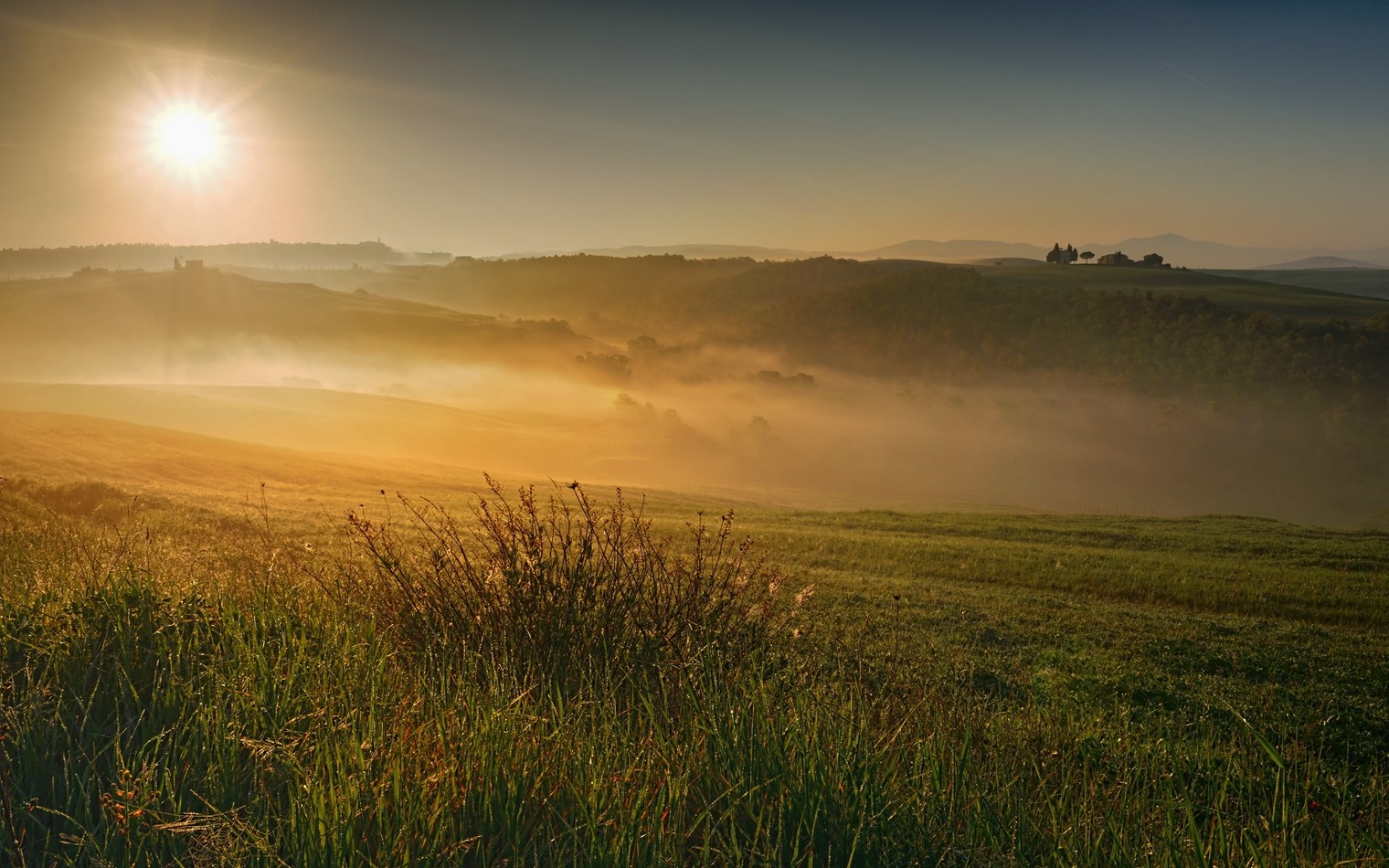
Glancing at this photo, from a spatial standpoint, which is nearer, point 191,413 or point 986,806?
point 986,806

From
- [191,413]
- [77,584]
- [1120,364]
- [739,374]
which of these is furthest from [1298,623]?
[739,374]

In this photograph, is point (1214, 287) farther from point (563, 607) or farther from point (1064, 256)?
point (563, 607)

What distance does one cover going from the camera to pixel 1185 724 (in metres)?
9.58

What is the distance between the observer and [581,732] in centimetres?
503

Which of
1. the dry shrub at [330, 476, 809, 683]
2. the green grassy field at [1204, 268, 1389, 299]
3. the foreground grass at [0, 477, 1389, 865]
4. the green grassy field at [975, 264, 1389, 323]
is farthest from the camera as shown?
the green grassy field at [1204, 268, 1389, 299]

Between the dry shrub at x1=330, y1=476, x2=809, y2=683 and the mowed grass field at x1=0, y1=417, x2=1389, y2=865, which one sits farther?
the dry shrub at x1=330, y1=476, x2=809, y2=683

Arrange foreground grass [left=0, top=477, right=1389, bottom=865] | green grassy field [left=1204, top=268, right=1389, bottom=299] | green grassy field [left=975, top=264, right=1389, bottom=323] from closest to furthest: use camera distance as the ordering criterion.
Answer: foreground grass [left=0, top=477, right=1389, bottom=865]
green grassy field [left=975, top=264, right=1389, bottom=323]
green grassy field [left=1204, top=268, right=1389, bottom=299]

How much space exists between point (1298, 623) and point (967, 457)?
96626mm

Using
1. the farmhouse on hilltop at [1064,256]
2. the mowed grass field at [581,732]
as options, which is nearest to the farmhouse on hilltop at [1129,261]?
the farmhouse on hilltop at [1064,256]

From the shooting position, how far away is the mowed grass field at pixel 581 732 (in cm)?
409

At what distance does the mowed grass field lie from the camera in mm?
4090

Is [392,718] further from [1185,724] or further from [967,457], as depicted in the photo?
[967,457]

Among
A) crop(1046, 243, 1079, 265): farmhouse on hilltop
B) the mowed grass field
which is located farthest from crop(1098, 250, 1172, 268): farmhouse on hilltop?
the mowed grass field

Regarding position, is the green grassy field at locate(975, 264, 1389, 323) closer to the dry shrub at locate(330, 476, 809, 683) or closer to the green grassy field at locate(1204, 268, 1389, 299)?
the green grassy field at locate(1204, 268, 1389, 299)
